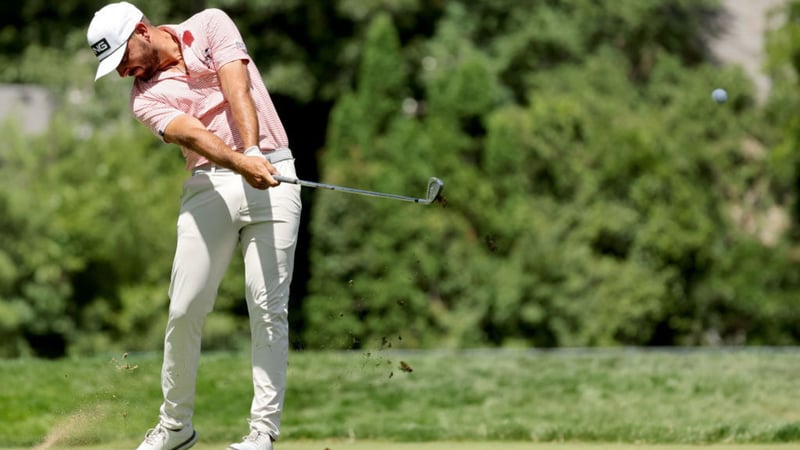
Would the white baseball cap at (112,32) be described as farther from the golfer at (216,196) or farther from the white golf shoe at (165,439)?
the white golf shoe at (165,439)

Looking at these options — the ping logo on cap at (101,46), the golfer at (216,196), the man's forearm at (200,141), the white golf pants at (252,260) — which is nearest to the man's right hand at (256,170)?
the man's forearm at (200,141)

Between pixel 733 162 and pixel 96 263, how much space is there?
40.2 ft

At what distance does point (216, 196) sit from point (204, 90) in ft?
1.55

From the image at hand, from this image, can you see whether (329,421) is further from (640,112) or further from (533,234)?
(640,112)

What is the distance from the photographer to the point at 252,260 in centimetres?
653

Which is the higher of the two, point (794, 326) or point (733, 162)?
point (733, 162)

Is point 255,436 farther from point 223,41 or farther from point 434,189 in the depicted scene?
point 223,41

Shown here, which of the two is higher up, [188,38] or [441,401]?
[188,38]

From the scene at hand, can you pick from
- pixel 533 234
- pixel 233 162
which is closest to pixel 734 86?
pixel 533 234

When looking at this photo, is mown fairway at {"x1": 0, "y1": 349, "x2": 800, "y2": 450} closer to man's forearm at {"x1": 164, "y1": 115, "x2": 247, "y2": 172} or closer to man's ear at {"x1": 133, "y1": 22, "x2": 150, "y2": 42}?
man's forearm at {"x1": 164, "y1": 115, "x2": 247, "y2": 172}

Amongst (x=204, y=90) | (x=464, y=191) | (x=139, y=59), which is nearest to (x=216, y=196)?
(x=204, y=90)

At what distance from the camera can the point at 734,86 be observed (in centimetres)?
2931

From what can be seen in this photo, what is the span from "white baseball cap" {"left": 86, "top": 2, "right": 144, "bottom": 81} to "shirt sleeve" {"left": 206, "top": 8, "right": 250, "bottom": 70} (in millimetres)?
343

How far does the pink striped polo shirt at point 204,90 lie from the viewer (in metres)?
6.51
